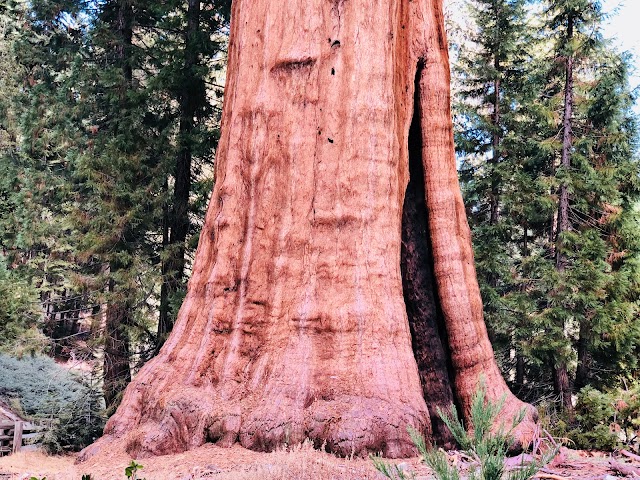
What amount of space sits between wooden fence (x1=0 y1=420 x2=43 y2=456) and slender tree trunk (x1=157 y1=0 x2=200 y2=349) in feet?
9.31

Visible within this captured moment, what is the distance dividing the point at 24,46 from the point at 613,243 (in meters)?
19.0

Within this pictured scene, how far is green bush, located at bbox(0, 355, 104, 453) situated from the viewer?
10.1 metres

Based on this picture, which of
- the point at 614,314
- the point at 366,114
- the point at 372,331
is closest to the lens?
the point at 372,331

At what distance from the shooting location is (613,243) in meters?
15.4

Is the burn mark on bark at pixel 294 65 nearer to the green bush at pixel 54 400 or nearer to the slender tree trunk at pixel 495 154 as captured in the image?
the green bush at pixel 54 400

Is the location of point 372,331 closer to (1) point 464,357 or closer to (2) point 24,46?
(1) point 464,357

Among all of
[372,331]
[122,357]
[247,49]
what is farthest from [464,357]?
[122,357]

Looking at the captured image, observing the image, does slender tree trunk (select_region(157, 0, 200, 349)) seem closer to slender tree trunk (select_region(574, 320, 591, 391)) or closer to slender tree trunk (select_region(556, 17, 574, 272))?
slender tree trunk (select_region(556, 17, 574, 272))

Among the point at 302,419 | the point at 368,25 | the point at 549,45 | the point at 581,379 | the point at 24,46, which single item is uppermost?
the point at 549,45

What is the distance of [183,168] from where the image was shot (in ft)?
42.5

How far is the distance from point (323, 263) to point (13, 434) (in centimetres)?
826

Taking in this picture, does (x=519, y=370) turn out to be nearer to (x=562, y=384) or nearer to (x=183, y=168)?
(x=562, y=384)

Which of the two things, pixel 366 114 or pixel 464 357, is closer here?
pixel 366 114

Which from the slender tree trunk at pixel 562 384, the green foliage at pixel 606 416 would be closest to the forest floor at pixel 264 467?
the green foliage at pixel 606 416
